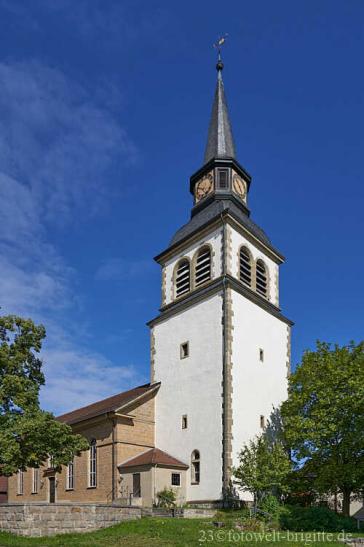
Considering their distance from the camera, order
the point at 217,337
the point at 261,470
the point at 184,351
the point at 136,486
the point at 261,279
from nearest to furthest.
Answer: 1. the point at 261,470
2. the point at 136,486
3. the point at 217,337
4. the point at 184,351
5. the point at 261,279

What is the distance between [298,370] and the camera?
1153 inches

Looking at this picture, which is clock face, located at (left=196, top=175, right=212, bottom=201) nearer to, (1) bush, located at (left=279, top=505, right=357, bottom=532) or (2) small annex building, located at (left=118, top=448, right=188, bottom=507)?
(2) small annex building, located at (left=118, top=448, right=188, bottom=507)

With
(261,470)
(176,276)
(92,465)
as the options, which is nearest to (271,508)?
(261,470)

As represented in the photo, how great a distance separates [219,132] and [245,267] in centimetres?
1219

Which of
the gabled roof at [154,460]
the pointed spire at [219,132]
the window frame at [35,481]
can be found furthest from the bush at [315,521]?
the pointed spire at [219,132]

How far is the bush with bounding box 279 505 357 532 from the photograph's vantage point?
22.2m

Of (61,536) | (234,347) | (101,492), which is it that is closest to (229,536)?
(61,536)

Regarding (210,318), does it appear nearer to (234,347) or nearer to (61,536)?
(234,347)

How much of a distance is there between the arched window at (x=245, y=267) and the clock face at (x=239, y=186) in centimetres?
586

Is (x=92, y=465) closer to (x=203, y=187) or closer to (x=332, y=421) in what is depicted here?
(x=332, y=421)

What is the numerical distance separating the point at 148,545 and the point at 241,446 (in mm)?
10218

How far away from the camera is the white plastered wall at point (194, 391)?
27094mm

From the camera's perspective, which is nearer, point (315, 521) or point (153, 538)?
point (153, 538)

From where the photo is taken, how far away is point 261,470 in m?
24.5
